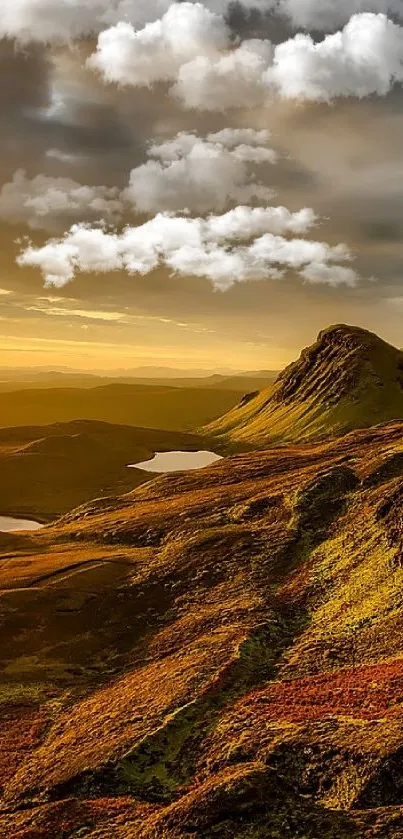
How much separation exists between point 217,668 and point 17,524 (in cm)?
11914

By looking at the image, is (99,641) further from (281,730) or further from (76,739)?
(281,730)

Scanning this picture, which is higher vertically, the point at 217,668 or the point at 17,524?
the point at 217,668

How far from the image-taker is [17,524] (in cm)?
15388

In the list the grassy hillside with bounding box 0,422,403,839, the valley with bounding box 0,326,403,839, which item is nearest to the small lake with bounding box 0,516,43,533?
the valley with bounding box 0,326,403,839

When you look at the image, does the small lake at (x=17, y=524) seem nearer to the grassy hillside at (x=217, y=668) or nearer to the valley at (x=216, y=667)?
the valley at (x=216, y=667)

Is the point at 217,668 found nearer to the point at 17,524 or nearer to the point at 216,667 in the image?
the point at 216,667

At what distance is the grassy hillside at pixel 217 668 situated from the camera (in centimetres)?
2886

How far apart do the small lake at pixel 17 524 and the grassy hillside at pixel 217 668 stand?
53.2m

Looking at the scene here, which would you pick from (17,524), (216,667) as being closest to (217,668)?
(216,667)

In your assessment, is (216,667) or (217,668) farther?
(216,667)

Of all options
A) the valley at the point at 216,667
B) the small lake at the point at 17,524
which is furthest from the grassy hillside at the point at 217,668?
the small lake at the point at 17,524

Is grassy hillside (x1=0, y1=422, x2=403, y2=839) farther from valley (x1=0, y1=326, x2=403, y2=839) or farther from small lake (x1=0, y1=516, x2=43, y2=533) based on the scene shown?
small lake (x1=0, y1=516, x2=43, y2=533)

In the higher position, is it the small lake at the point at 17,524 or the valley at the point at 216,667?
the valley at the point at 216,667

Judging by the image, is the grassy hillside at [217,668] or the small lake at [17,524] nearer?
the grassy hillside at [217,668]
